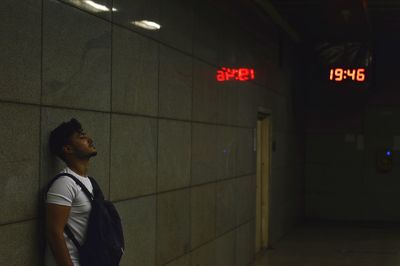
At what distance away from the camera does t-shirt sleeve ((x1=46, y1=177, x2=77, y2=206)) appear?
356 cm

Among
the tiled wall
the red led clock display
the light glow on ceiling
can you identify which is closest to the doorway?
the tiled wall

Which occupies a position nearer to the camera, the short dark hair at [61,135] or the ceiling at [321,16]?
the short dark hair at [61,135]

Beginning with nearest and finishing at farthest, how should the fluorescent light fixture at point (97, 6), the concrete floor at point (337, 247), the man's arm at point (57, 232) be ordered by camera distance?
the man's arm at point (57, 232)
the fluorescent light fixture at point (97, 6)
the concrete floor at point (337, 247)

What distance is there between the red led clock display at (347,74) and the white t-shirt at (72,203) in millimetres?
8738

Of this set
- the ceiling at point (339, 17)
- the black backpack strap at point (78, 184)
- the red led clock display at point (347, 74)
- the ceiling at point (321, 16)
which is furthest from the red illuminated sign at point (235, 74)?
the black backpack strap at point (78, 184)

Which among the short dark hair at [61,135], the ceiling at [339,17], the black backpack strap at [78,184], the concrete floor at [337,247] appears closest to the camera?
the black backpack strap at [78,184]

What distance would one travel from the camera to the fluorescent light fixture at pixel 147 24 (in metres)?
5.20

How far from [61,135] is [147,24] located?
6.23ft

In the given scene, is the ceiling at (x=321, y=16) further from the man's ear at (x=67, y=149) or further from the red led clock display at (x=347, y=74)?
the man's ear at (x=67, y=149)

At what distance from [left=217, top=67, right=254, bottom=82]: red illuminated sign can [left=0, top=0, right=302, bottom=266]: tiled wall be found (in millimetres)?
117

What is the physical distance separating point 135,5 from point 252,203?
4988mm

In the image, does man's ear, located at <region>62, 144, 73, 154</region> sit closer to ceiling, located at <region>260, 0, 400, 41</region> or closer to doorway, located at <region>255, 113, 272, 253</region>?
ceiling, located at <region>260, 0, 400, 41</region>

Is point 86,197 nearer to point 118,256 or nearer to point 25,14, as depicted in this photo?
point 118,256

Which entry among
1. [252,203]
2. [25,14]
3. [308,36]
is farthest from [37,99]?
[308,36]
